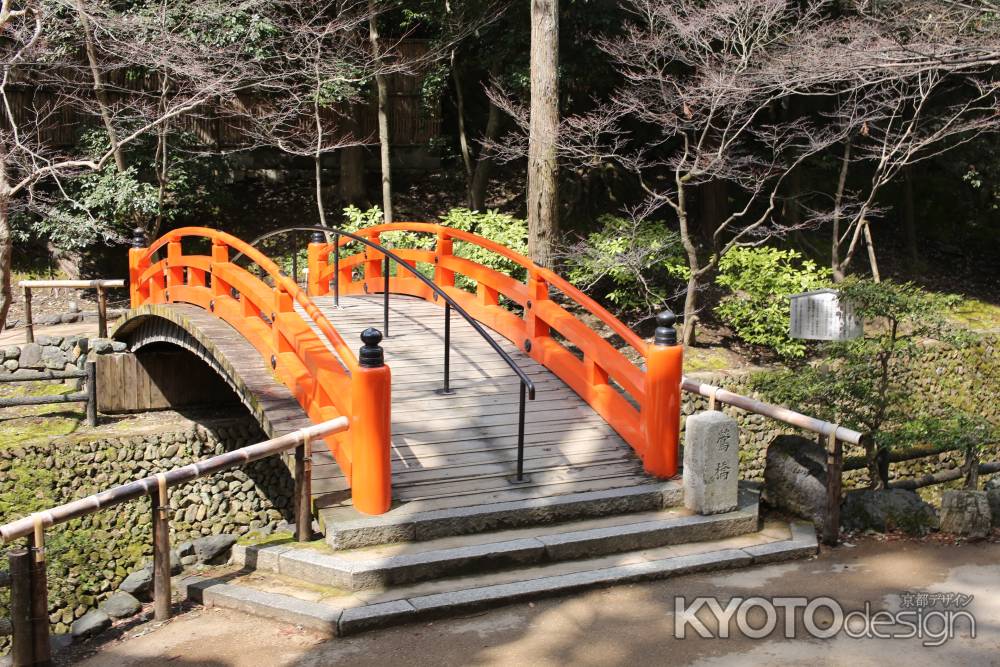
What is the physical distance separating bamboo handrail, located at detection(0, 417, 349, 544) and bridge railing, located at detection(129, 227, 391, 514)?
1.00 ft

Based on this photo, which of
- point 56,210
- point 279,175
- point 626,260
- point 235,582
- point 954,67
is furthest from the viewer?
point 279,175

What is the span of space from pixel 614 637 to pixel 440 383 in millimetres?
3786

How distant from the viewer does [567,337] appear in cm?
862

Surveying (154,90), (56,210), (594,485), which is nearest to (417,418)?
(594,485)

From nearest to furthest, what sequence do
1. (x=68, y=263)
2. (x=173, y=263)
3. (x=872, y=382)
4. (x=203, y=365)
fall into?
(x=872, y=382), (x=173, y=263), (x=203, y=365), (x=68, y=263)

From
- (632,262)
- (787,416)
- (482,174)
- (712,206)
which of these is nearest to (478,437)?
(787,416)

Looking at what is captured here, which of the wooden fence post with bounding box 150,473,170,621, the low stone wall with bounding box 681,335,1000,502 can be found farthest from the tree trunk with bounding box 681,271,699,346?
the wooden fence post with bounding box 150,473,170,621

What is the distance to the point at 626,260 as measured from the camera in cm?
1480

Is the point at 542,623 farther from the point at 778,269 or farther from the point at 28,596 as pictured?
the point at 778,269

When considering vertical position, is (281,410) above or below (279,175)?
below

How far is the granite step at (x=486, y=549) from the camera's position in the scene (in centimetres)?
621

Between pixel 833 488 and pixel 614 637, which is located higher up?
pixel 833 488

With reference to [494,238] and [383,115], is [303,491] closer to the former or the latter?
[494,238]

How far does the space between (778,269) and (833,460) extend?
9.20 metres
